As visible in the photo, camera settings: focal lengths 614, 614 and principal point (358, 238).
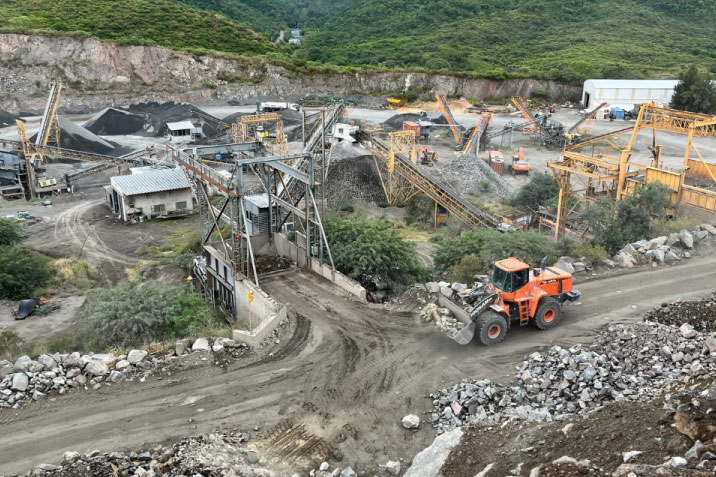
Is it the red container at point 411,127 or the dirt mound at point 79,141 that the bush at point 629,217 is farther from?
the dirt mound at point 79,141

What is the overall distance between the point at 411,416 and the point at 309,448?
2190 millimetres

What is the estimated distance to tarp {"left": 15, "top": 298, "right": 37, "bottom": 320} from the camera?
73.9ft

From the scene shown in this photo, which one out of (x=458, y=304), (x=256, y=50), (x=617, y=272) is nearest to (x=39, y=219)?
(x=458, y=304)

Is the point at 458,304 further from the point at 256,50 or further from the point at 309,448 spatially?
the point at 256,50

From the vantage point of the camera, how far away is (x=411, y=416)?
12.6m

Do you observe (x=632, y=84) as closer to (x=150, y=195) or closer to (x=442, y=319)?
(x=150, y=195)

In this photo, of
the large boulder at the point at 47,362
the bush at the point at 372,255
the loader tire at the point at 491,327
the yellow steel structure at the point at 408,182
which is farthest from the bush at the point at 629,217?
the large boulder at the point at 47,362

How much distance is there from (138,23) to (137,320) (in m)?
71.6

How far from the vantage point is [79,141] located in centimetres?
4725

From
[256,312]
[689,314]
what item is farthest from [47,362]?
[689,314]

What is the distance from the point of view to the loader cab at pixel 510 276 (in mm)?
15156

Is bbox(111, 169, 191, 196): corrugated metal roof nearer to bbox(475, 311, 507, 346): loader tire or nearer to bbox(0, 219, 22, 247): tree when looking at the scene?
bbox(0, 219, 22, 247): tree

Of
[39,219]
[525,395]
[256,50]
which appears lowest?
[39,219]

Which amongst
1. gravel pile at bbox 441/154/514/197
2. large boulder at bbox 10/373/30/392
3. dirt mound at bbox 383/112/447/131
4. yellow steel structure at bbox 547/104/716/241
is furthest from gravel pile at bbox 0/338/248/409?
dirt mound at bbox 383/112/447/131
